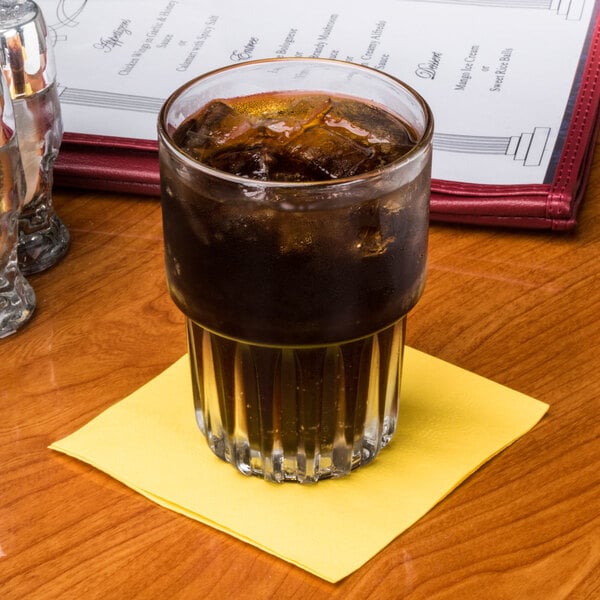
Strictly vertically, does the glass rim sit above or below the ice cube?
above

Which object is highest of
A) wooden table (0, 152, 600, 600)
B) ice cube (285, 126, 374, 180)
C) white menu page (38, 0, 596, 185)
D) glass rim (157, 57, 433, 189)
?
glass rim (157, 57, 433, 189)

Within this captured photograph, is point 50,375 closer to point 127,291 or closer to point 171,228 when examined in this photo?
point 127,291

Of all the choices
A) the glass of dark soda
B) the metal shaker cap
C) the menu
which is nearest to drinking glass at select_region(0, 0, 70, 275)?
the metal shaker cap

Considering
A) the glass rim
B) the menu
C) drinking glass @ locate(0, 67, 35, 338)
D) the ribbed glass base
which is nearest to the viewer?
the glass rim

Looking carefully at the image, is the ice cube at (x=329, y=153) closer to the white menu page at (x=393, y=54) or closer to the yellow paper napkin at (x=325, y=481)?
the yellow paper napkin at (x=325, y=481)

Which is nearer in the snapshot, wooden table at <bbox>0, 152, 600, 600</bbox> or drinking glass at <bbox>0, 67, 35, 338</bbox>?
wooden table at <bbox>0, 152, 600, 600</bbox>

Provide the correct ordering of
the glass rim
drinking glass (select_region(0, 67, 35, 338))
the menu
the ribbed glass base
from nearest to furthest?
the glass rim → the ribbed glass base → drinking glass (select_region(0, 67, 35, 338)) → the menu

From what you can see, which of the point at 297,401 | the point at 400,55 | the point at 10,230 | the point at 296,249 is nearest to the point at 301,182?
the point at 296,249

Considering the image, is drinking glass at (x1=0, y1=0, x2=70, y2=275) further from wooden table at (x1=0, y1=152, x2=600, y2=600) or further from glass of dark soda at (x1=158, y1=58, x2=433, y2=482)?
glass of dark soda at (x1=158, y1=58, x2=433, y2=482)
